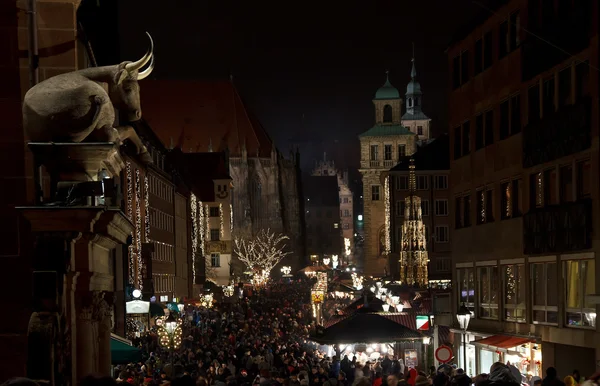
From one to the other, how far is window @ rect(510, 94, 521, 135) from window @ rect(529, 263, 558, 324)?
3.48 m

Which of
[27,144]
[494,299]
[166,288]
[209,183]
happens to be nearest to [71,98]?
[27,144]

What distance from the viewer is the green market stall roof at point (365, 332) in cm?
2328

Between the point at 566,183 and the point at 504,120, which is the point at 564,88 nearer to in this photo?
the point at 566,183

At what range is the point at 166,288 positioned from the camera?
206ft

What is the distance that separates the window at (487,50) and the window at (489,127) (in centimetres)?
127

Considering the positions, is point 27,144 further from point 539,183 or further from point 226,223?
point 226,223

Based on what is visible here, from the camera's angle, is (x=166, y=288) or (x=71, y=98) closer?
(x=71, y=98)

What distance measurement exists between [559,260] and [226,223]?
284 feet

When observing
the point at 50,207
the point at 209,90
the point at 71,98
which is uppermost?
the point at 209,90

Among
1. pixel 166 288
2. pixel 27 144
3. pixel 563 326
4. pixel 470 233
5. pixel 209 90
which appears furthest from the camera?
pixel 209 90

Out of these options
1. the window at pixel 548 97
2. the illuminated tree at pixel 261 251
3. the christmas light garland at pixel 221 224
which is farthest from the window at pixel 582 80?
the illuminated tree at pixel 261 251

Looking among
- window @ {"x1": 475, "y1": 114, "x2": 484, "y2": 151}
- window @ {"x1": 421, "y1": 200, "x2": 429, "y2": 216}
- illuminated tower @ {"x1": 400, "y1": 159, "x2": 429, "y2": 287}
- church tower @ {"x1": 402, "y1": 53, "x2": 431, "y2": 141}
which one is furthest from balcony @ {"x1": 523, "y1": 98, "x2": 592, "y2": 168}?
church tower @ {"x1": 402, "y1": 53, "x2": 431, "y2": 141}

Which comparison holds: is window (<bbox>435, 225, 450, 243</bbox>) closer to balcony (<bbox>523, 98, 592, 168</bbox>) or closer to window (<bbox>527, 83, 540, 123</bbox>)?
balcony (<bbox>523, 98, 592, 168</bbox>)

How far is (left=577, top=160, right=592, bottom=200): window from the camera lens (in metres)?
22.8
